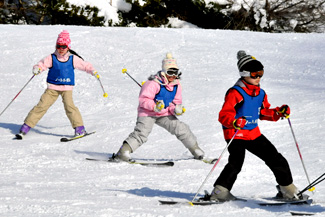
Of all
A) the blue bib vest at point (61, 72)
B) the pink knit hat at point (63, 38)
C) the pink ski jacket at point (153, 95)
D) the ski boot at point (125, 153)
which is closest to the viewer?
the pink ski jacket at point (153, 95)

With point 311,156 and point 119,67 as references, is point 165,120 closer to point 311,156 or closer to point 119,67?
point 311,156

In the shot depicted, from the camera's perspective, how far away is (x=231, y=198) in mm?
4719

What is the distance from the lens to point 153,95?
248 inches

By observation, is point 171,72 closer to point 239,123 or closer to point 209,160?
point 209,160

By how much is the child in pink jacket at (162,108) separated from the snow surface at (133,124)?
222 millimetres

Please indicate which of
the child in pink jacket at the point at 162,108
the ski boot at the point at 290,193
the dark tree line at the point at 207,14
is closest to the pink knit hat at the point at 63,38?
the child in pink jacket at the point at 162,108

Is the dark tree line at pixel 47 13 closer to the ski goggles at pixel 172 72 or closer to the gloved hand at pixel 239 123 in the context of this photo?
the ski goggles at pixel 172 72

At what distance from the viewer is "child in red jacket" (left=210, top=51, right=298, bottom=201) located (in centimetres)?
468

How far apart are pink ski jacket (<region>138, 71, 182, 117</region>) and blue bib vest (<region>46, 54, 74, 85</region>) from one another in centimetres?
211

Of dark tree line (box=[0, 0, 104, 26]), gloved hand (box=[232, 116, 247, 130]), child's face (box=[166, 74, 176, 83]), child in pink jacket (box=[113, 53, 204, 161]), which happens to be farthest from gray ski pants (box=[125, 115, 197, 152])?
dark tree line (box=[0, 0, 104, 26])

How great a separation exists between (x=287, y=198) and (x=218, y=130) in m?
3.25

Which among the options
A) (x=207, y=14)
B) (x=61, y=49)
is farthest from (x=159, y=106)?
(x=207, y=14)

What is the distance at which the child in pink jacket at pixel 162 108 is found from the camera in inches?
248

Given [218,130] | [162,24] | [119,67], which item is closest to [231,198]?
[218,130]
